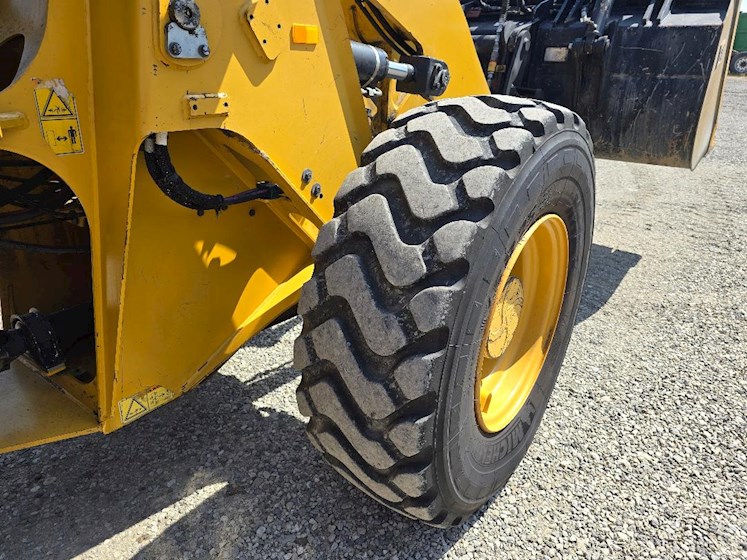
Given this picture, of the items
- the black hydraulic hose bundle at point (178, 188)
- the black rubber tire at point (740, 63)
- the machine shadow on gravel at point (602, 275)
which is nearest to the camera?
the black hydraulic hose bundle at point (178, 188)

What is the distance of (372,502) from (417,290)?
1.04 m

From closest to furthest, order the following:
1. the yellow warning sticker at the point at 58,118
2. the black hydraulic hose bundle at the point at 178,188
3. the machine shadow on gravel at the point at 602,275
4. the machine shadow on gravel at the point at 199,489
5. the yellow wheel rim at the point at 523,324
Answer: the yellow warning sticker at the point at 58,118 → the black hydraulic hose bundle at the point at 178,188 → the machine shadow on gravel at the point at 199,489 → the yellow wheel rim at the point at 523,324 → the machine shadow on gravel at the point at 602,275

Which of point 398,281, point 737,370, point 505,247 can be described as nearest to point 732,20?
point 737,370

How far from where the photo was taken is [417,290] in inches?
62.4

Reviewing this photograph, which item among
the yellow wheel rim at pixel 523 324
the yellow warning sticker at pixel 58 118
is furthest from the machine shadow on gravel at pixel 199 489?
the yellow warning sticker at pixel 58 118

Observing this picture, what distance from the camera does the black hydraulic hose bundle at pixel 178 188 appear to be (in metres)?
1.57

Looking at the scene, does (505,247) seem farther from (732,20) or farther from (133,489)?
(732,20)

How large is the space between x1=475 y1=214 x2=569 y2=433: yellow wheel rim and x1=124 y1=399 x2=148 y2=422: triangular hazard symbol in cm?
109

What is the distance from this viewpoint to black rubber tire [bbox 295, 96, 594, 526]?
5.24 ft

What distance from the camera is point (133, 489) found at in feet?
7.70

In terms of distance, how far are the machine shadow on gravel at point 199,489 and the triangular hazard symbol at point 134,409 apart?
1.79 ft

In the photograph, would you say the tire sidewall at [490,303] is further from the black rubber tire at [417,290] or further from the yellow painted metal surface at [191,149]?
the yellow painted metal surface at [191,149]

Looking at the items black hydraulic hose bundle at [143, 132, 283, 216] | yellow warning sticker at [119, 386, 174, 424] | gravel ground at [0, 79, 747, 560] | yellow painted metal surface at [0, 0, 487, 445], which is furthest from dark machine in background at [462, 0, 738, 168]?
yellow warning sticker at [119, 386, 174, 424]

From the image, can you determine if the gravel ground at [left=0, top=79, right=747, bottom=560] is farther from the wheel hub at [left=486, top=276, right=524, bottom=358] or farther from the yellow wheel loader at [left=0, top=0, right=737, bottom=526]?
the wheel hub at [left=486, top=276, right=524, bottom=358]
